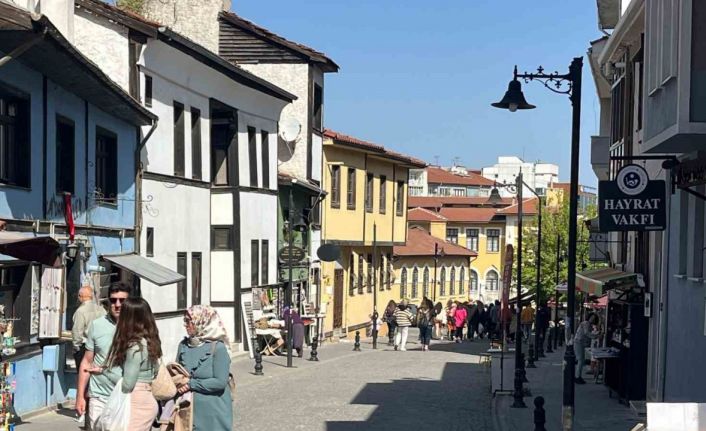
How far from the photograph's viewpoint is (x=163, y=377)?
27.8 feet

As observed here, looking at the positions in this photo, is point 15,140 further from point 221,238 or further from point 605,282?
point 221,238

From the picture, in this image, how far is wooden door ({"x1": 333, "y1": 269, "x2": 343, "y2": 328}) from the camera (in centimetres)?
4462

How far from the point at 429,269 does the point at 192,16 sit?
3616cm

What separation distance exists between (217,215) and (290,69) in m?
9.45

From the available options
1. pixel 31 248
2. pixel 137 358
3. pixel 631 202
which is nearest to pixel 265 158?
pixel 631 202

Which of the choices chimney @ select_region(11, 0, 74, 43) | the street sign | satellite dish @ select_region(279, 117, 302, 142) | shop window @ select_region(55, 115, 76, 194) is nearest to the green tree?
satellite dish @ select_region(279, 117, 302, 142)

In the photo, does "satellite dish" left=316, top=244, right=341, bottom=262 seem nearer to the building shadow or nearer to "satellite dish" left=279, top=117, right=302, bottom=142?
"satellite dish" left=279, top=117, right=302, bottom=142

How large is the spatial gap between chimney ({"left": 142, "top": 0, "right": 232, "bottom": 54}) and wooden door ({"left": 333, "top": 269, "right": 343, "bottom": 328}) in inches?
481

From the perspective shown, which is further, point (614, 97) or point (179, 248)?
point (179, 248)

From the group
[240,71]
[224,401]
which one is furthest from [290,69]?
[224,401]

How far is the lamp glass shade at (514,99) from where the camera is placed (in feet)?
53.1

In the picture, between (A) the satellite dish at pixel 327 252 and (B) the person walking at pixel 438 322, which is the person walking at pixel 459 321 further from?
(A) the satellite dish at pixel 327 252

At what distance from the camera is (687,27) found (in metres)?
12.4

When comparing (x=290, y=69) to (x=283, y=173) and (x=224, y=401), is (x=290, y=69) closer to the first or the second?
(x=283, y=173)
